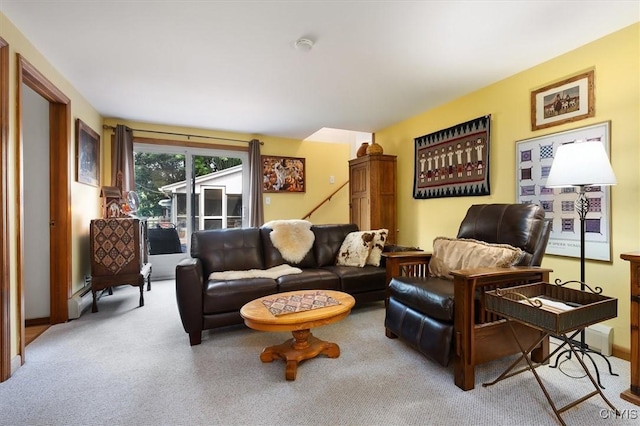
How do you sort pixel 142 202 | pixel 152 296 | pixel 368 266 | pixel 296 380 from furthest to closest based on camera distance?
pixel 142 202
pixel 152 296
pixel 368 266
pixel 296 380

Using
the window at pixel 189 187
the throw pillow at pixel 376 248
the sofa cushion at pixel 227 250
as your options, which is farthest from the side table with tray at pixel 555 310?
the window at pixel 189 187

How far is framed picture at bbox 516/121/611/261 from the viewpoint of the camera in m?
2.21

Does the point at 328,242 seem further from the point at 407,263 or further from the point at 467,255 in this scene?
the point at 467,255

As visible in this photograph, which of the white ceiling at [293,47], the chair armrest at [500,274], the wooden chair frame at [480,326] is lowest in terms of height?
the wooden chair frame at [480,326]

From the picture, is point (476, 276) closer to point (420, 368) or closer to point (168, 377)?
point (420, 368)

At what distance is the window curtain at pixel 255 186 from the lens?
4.84 m

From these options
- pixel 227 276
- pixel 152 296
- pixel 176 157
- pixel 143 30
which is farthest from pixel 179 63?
pixel 152 296

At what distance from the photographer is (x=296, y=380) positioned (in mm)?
1774

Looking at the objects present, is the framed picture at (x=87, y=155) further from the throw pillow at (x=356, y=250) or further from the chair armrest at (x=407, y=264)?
the chair armrest at (x=407, y=264)

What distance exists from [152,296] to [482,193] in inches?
155

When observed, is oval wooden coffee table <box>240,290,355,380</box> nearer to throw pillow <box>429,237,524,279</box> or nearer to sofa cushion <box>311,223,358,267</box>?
throw pillow <box>429,237,524,279</box>

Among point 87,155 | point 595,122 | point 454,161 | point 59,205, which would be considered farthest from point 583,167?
Answer: point 87,155

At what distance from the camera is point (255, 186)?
191 inches

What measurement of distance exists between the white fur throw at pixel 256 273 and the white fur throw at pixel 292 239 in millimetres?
178
